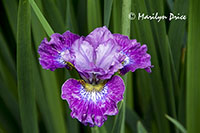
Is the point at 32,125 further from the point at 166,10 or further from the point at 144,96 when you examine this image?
the point at 166,10

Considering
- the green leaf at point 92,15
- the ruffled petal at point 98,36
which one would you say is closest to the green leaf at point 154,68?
the green leaf at point 92,15

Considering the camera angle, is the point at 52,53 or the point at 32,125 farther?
the point at 32,125

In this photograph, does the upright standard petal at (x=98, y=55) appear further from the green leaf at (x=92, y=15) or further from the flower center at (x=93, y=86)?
the green leaf at (x=92, y=15)

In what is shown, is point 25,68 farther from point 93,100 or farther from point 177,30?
point 177,30

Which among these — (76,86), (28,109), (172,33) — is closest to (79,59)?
(76,86)
